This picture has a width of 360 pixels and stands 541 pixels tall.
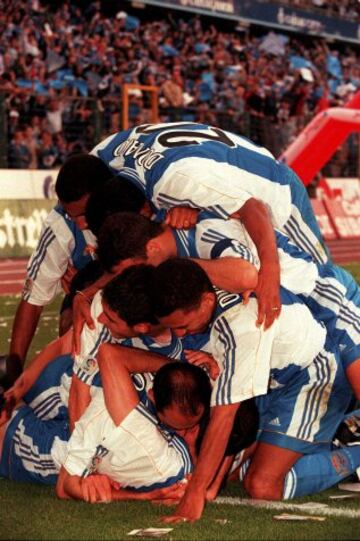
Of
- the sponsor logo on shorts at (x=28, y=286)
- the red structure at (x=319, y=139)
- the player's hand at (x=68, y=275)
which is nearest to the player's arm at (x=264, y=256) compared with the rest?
the player's hand at (x=68, y=275)

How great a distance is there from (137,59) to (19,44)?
180 inches

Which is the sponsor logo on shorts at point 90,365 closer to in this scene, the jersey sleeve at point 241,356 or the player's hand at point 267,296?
the jersey sleeve at point 241,356

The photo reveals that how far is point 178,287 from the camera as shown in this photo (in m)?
4.50

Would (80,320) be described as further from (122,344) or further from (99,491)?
(99,491)

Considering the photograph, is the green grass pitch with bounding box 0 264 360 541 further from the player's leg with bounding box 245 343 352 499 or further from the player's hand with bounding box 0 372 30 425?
the player's hand with bounding box 0 372 30 425

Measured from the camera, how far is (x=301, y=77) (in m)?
28.4

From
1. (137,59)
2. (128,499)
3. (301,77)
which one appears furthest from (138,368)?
(301,77)

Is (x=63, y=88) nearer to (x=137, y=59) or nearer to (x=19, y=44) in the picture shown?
(x=19, y=44)

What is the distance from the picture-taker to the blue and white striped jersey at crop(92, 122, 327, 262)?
209 inches

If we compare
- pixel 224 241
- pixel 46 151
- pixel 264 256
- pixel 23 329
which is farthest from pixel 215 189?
pixel 46 151

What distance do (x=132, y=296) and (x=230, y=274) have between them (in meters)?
0.42

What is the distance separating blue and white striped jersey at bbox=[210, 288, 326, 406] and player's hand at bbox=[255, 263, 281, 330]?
3 centimetres

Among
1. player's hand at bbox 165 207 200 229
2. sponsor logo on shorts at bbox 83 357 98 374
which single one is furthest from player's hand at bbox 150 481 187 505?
player's hand at bbox 165 207 200 229

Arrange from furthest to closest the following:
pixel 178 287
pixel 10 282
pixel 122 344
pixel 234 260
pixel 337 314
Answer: pixel 10 282
pixel 337 314
pixel 122 344
pixel 234 260
pixel 178 287
